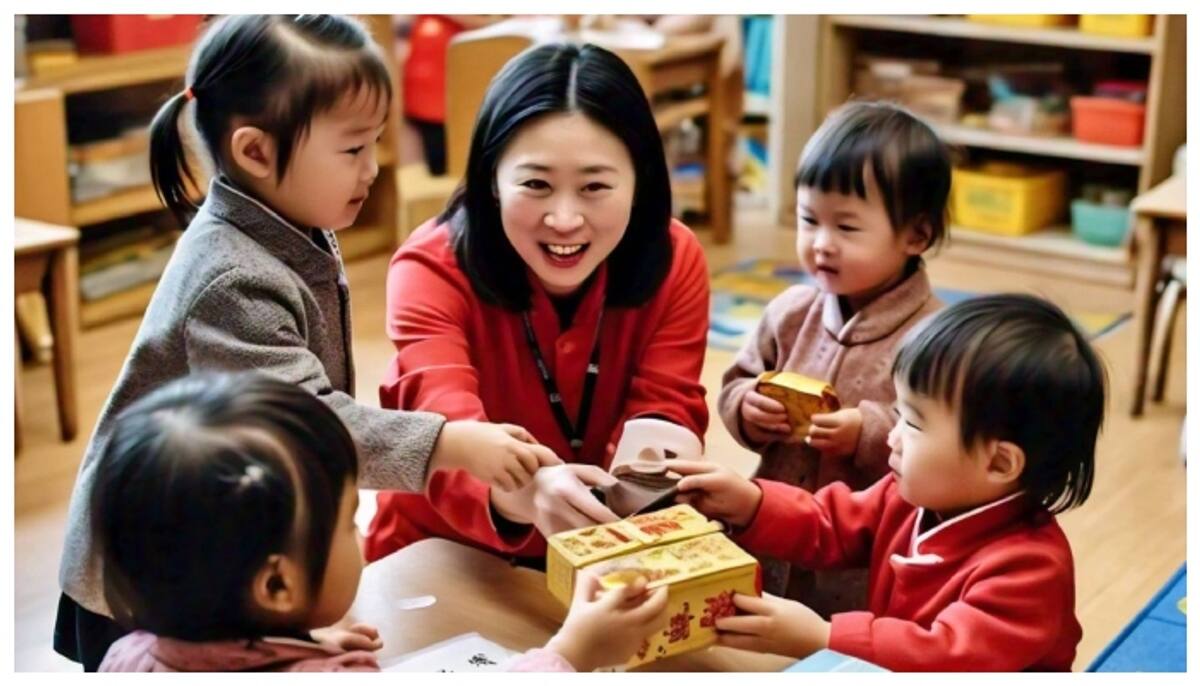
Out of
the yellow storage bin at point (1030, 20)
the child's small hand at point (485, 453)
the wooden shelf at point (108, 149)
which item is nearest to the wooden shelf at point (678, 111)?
the yellow storage bin at point (1030, 20)

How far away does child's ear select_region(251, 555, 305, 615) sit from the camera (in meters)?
1.06

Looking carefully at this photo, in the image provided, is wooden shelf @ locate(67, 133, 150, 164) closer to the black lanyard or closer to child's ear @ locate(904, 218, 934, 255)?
the black lanyard

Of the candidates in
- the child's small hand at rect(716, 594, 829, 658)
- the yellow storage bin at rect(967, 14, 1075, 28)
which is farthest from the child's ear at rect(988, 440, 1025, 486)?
the yellow storage bin at rect(967, 14, 1075, 28)

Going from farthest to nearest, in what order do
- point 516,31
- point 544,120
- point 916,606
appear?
point 516,31, point 544,120, point 916,606

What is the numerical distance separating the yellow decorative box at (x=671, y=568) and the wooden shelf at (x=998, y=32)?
3449 mm

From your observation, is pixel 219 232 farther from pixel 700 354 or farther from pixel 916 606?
pixel 916 606

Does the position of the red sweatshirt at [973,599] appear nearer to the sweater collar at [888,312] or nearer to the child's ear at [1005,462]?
the child's ear at [1005,462]

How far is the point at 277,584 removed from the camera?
3.50 feet

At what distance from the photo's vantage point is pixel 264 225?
4.50 feet

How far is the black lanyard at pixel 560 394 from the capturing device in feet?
5.34

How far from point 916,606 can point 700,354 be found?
Answer: 0.44 m
